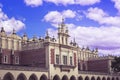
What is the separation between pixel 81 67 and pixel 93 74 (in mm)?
11799

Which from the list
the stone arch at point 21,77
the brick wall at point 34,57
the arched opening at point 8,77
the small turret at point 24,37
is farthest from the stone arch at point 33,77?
the small turret at point 24,37

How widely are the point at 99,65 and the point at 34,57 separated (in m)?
28.4

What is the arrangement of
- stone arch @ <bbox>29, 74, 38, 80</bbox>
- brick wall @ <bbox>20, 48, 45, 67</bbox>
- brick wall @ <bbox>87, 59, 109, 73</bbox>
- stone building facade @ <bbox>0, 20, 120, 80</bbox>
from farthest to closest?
brick wall @ <bbox>87, 59, 109, 73</bbox> < brick wall @ <bbox>20, 48, 45, 67</bbox> < stone building facade @ <bbox>0, 20, 120, 80</bbox> < stone arch @ <bbox>29, 74, 38, 80</bbox>

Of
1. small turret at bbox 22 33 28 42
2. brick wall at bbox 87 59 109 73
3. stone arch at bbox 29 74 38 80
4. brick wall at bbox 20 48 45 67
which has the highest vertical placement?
small turret at bbox 22 33 28 42

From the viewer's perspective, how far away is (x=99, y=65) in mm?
78750

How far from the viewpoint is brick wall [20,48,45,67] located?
54194 mm

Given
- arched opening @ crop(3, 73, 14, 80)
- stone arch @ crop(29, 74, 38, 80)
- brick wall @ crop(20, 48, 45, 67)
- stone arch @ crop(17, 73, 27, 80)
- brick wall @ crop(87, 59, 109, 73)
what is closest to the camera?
arched opening @ crop(3, 73, 14, 80)

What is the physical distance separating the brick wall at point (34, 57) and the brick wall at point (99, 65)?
2729cm

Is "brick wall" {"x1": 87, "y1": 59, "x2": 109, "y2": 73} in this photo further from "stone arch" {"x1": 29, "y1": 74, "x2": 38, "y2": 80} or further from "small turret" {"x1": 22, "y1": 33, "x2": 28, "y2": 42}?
"stone arch" {"x1": 29, "y1": 74, "x2": 38, "y2": 80}

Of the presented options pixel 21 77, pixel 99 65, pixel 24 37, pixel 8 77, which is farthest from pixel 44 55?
pixel 99 65

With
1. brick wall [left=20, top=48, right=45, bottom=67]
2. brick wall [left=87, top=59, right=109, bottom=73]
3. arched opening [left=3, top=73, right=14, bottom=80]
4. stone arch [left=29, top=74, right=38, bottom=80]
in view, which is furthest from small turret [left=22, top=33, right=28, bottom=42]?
brick wall [left=87, top=59, right=109, bottom=73]

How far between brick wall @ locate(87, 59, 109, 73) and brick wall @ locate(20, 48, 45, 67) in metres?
27.3

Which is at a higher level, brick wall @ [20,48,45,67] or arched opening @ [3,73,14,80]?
brick wall @ [20,48,45,67]

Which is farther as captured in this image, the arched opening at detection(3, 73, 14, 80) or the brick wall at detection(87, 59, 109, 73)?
the brick wall at detection(87, 59, 109, 73)
